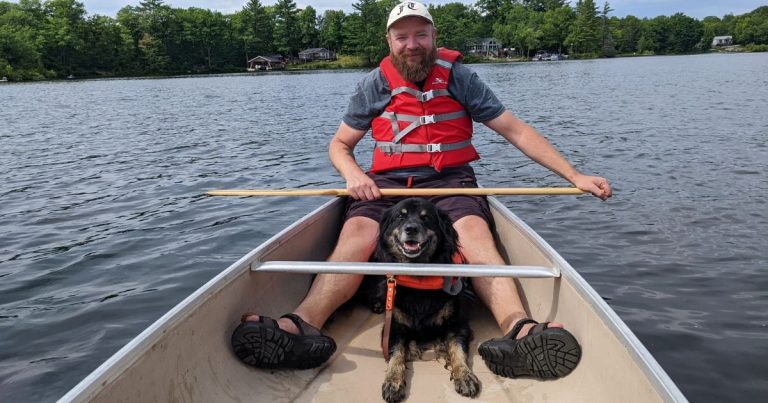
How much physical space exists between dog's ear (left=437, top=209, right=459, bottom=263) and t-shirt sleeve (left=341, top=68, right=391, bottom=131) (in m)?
1.29

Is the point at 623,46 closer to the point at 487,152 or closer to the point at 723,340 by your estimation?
the point at 487,152

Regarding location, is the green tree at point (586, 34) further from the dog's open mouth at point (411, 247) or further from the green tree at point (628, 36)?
the dog's open mouth at point (411, 247)

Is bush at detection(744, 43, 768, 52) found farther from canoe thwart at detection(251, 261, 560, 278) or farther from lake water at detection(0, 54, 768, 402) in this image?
canoe thwart at detection(251, 261, 560, 278)

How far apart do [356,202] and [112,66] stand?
10210 centimetres

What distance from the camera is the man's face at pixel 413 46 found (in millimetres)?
4422

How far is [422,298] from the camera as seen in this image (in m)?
3.64

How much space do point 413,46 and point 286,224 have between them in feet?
15.8

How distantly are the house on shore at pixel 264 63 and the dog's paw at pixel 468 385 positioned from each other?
109 meters

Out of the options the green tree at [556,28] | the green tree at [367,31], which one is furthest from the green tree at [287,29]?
the green tree at [556,28]

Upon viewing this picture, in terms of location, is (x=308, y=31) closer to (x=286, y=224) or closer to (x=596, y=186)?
(x=286, y=224)

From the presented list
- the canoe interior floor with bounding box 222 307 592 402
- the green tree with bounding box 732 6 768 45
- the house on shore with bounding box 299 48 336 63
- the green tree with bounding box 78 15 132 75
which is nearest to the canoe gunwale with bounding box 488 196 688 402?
the canoe interior floor with bounding box 222 307 592 402

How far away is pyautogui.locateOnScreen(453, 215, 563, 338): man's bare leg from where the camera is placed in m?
3.69

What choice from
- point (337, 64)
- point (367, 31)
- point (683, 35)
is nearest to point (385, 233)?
point (337, 64)

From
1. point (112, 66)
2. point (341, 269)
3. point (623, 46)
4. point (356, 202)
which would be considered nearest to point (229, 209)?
point (356, 202)
